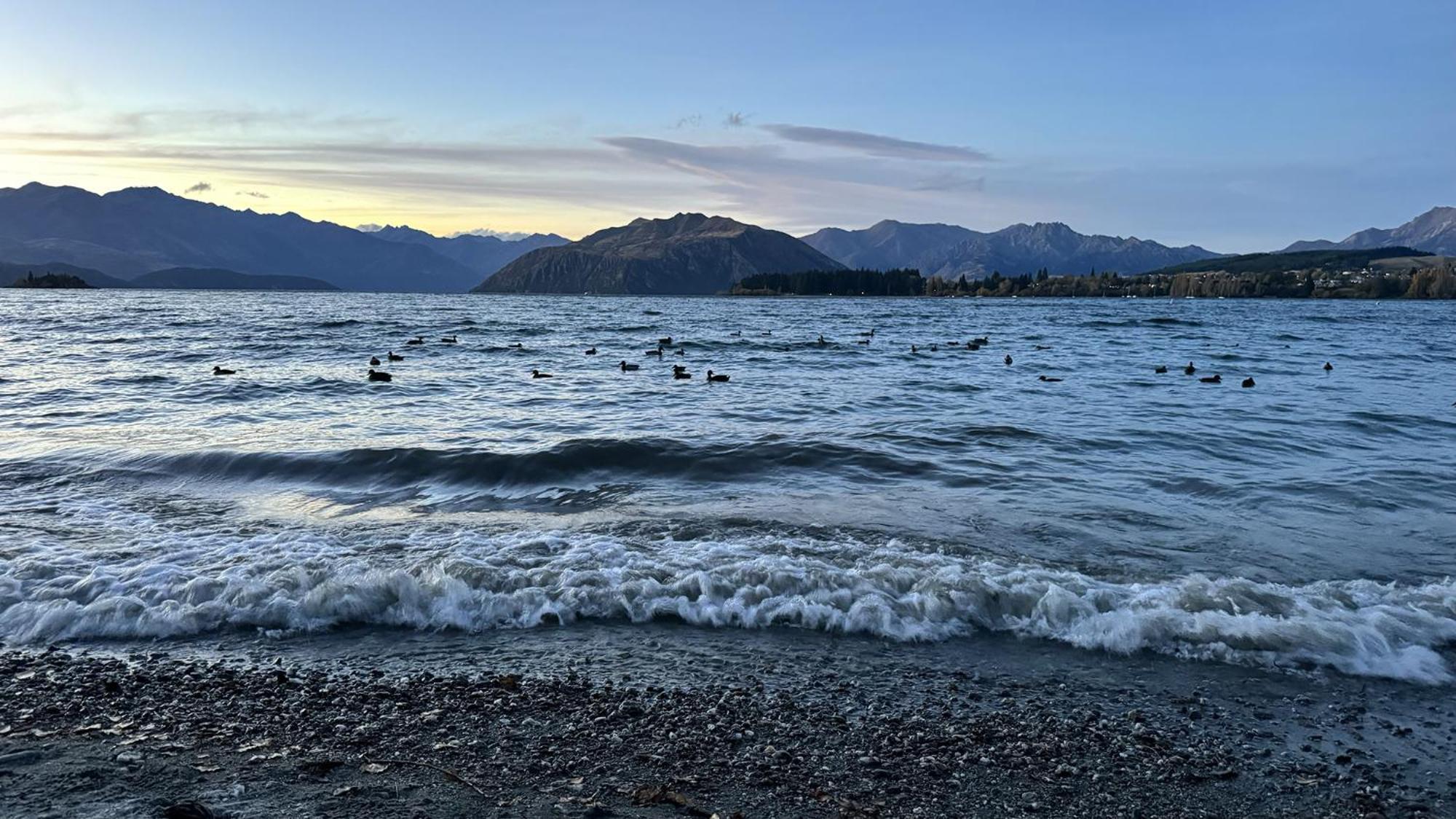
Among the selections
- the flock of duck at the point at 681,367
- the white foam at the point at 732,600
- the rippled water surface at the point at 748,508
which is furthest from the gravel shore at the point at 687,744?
the flock of duck at the point at 681,367

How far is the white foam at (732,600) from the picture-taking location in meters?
7.55

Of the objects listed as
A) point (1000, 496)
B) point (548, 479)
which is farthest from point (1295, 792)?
point (548, 479)

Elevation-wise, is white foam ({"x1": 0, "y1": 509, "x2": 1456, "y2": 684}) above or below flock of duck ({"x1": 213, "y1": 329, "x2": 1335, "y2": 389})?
above

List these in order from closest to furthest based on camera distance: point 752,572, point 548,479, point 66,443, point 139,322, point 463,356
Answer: point 752,572 → point 548,479 → point 66,443 → point 463,356 → point 139,322

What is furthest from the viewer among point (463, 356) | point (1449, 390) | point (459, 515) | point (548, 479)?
point (463, 356)

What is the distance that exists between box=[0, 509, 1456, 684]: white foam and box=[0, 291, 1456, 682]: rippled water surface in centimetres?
4

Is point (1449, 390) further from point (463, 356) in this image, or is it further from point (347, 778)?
point (463, 356)

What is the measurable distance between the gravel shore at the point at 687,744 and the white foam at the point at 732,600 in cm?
73

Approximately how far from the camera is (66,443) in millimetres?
16766

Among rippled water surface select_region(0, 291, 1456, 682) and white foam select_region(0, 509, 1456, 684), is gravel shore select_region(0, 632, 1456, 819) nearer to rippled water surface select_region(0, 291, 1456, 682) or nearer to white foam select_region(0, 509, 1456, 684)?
white foam select_region(0, 509, 1456, 684)

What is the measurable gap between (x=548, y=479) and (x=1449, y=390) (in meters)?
31.9

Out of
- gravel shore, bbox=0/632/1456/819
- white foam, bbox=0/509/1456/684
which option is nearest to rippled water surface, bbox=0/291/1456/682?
white foam, bbox=0/509/1456/684

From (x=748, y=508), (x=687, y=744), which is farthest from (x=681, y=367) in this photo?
(x=687, y=744)

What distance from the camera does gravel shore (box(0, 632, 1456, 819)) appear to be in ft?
16.0
